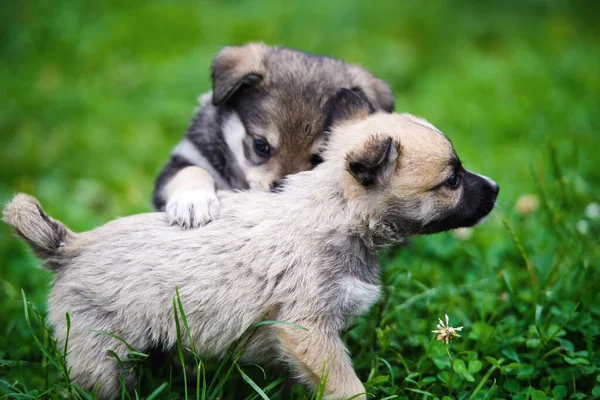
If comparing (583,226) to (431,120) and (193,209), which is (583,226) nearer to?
(431,120)

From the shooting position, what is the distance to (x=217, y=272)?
9.05ft

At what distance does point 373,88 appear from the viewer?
13.3 feet

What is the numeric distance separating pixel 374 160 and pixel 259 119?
4.49 feet

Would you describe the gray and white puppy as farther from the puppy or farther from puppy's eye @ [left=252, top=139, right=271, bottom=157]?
puppy's eye @ [left=252, top=139, right=271, bottom=157]

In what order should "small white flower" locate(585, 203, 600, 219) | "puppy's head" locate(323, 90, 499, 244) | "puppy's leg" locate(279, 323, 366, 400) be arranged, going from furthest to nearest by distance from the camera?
"small white flower" locate(585, 203, 600, 219) → "puppy's head" locate(323, 90, 499, 244) → "puppy's leg" locate(279, 323, 366, 400)

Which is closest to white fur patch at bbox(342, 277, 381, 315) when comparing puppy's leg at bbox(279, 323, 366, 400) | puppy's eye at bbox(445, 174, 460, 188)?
puppy's leg at bbox(279, 323, 366, 400)

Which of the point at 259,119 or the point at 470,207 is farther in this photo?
the point at 259,119

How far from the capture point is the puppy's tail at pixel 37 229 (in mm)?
2889

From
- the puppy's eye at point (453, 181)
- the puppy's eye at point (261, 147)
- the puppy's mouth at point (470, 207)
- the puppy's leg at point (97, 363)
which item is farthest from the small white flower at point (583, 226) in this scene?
the puppy's leg at point (97, 363)

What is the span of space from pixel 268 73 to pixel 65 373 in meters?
2.21

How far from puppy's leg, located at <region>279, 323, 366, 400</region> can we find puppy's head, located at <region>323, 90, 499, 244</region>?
0.57 metres

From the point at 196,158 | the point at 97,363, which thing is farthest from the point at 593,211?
the point at 97,363

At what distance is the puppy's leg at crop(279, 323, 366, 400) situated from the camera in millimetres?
2619

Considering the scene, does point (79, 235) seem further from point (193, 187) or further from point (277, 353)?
point (277, 353)
